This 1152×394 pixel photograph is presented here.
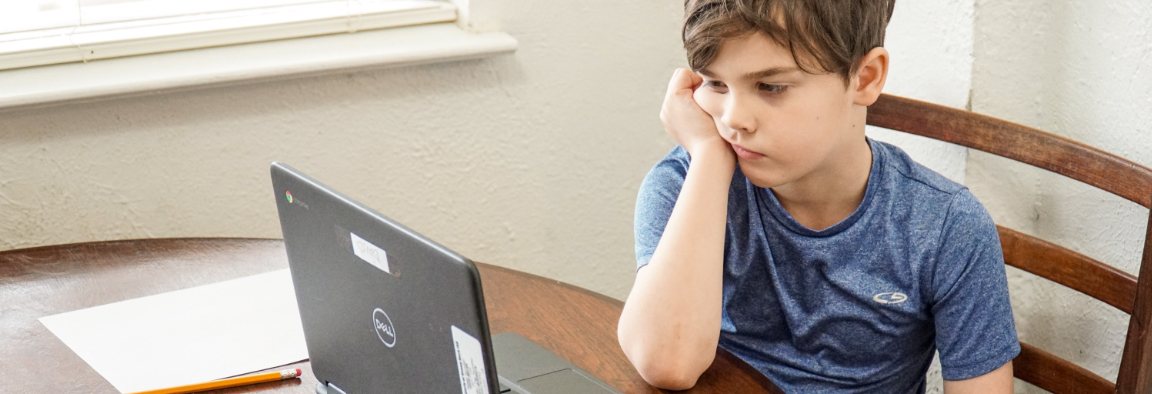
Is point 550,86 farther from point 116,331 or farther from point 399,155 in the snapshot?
point 116,331

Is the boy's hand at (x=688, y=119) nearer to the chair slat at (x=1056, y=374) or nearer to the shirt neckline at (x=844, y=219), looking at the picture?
the shirt neckline at (x=844, y=219)

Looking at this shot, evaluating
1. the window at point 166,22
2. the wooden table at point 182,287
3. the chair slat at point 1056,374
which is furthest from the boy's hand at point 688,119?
the window at point 166,22

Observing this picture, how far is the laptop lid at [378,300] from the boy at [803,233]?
275mm

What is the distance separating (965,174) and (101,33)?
4.66 ft

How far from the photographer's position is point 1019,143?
1.07 metres

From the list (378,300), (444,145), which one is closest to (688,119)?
(378,300)

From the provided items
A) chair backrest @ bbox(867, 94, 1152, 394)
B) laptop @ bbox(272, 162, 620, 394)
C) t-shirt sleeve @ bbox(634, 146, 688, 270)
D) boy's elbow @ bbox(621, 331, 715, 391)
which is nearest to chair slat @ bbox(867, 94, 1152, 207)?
chair backrest @ bbox(867, 94, 1152, 394)

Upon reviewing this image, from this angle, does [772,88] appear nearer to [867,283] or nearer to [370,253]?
[867,283]

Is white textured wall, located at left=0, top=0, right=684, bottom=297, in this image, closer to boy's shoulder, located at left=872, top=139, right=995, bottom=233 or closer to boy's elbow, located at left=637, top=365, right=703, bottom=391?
→ boy's shoulder, located at left=872, top=139, right=995, bottom=233

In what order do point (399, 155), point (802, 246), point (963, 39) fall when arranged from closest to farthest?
point (802, 246) < point (963, 39) < point (399, 155)

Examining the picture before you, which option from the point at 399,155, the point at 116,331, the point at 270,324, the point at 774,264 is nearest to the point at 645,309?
the point at 774,264

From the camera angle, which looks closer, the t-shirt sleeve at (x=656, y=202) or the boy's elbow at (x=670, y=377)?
the boy's elbow at (x=670, y=377)

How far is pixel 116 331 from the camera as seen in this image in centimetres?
97

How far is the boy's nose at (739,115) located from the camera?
0.90m
